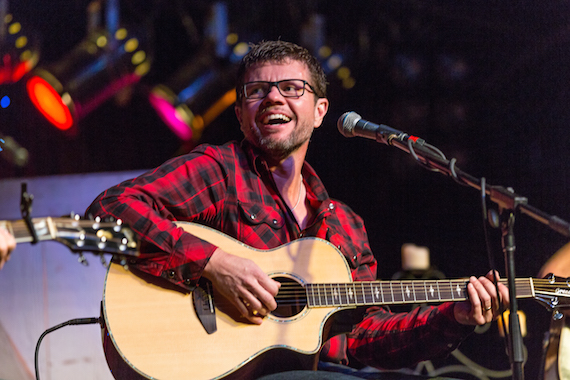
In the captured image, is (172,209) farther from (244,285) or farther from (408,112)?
(408,112)

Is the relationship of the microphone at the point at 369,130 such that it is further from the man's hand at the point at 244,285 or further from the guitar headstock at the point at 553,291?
the guitar headstock at the point at 553,291

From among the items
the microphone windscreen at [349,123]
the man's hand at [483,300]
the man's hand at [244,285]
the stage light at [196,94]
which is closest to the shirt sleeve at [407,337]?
the man's hand at [483,300]

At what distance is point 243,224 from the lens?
2326 mm

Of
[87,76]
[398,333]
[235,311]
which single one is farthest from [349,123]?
[87,76]

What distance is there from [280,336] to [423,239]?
2.85 m

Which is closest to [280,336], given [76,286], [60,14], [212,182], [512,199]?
[212,182]

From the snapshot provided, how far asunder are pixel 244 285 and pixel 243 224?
47 centimetres

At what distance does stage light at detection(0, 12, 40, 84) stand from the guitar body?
76.2 inches

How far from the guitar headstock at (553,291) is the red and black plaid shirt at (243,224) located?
363mm

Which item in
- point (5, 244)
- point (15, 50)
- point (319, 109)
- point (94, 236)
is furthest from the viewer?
point (15, 50)

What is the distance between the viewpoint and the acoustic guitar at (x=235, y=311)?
1.81m

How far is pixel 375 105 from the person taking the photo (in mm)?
4293

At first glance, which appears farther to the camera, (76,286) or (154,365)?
(76,286)

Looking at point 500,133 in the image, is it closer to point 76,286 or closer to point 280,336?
point 280,336
